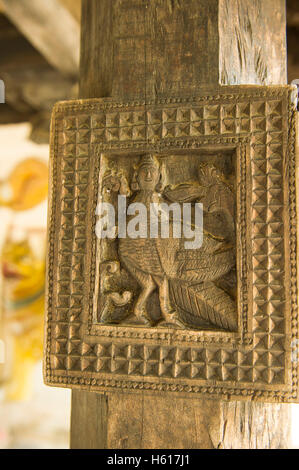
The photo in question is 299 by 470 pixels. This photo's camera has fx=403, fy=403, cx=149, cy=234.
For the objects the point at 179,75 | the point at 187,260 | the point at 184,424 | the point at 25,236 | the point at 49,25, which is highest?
the point at 49,25

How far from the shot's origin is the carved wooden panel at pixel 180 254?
3.87 feet

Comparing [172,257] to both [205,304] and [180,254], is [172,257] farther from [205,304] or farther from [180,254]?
[205,304]

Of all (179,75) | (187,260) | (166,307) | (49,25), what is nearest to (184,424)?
(166,307)

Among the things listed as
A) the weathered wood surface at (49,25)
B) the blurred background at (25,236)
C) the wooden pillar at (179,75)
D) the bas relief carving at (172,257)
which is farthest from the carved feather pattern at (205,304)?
the blurred background at (25,236)

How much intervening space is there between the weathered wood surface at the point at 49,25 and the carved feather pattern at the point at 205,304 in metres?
1.93

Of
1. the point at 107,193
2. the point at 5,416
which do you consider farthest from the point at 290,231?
the point at 5,416

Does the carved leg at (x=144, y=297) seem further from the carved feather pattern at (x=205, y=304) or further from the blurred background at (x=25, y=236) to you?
the blurred background at (x=25, y=236)

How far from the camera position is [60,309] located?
132 centimetres

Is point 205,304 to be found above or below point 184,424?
above

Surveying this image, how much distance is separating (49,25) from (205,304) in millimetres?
2100

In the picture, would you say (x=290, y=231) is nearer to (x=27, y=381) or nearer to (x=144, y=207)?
(x=144, y=207)

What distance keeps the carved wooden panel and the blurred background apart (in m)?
1.88

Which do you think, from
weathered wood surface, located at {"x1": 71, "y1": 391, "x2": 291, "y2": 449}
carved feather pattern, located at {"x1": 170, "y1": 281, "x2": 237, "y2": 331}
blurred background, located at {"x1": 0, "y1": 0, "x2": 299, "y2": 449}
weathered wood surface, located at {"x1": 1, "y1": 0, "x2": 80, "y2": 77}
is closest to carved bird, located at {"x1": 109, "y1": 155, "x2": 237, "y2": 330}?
carved feather pattern, located at {"x1": 170, "y1": 281, "x2": 237, "y2": 331}

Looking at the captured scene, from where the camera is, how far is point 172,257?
1.26 m
